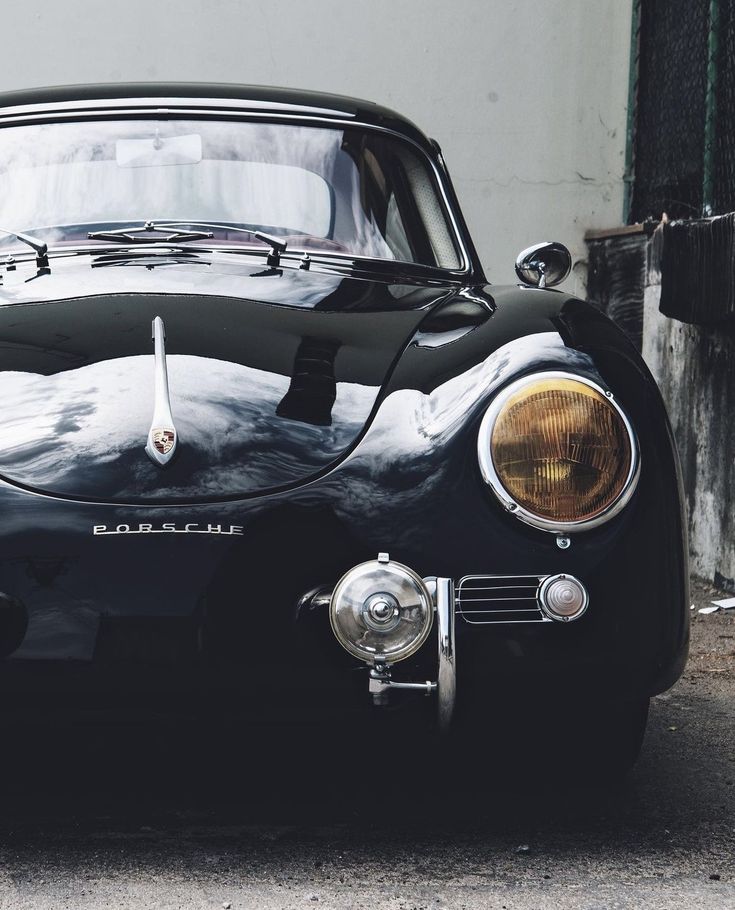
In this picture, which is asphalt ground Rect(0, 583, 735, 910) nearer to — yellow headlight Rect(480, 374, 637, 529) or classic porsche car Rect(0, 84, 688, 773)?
classic porsche car Rect(0, 84, 688, 773)

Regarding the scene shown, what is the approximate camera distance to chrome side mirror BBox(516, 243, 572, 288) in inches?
126

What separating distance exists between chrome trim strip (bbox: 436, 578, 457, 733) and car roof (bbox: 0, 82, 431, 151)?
171cm

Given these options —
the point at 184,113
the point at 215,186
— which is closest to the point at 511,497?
the point at 215,186

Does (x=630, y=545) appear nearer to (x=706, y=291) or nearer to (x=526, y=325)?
(x=526, y=325)

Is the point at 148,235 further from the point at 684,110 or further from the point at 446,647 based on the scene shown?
the point at 684,110

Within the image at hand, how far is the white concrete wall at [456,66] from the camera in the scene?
268 inches

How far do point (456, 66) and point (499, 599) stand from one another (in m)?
5.47

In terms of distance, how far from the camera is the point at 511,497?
6.63 feet

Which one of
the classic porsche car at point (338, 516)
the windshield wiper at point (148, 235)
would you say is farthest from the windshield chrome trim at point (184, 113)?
the classic porsche car at point (338, 516)

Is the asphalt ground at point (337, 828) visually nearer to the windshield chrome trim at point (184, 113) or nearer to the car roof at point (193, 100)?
the windshield chrome trim at point (184, 113)

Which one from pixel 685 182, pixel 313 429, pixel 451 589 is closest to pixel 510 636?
pixel 451 589

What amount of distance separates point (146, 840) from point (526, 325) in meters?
1.09

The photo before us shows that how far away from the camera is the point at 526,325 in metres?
2.30

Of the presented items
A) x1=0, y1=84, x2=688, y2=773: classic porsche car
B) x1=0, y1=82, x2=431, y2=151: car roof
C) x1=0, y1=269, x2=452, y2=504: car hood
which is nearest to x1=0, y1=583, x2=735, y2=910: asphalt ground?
x1=0, y1=84, x2=688, y2=773: classic porsche car
